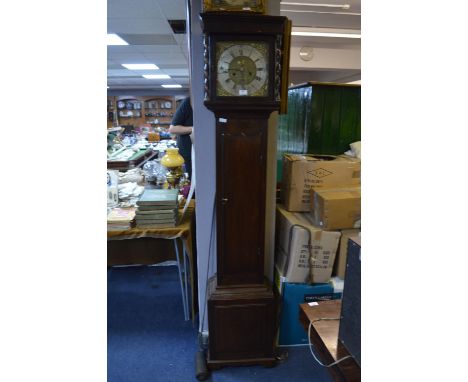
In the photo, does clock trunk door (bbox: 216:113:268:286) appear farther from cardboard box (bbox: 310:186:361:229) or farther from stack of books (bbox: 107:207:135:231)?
stack of books (bbox: 107:207:135:231)

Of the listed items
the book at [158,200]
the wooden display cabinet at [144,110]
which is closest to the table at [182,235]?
the book at [158,200]

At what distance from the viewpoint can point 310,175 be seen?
1.98 meters

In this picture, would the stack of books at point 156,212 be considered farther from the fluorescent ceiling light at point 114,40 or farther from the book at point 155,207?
the fluorescent ceiling light at point 114,40

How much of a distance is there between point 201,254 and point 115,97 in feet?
34.9

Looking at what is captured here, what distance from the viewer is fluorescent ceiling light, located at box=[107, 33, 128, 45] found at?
4.33m

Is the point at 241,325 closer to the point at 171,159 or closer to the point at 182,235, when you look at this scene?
the point at 182,235

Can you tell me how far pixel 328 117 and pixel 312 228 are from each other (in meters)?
0.83

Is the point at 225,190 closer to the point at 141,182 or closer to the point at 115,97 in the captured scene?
the point at 141,182

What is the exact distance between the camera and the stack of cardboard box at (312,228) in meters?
1.82

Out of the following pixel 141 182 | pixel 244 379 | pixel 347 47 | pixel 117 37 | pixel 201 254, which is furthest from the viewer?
pixel 347 47

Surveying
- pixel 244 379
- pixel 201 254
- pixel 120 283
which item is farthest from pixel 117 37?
pixel 244 379

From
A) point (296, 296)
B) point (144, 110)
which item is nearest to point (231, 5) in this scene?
point (296, 296)

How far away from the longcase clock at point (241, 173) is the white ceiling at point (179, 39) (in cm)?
189

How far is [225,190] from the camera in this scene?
1.61 meters
